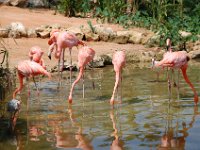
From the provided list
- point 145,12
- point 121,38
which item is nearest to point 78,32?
point 121,38

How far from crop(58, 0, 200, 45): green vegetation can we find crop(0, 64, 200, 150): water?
5.95 meters

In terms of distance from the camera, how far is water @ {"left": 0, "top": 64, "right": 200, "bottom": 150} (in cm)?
498

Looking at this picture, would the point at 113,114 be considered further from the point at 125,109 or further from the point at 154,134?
the point at 154,134

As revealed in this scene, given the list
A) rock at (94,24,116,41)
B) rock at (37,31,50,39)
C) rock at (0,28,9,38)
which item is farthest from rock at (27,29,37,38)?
rock at (94,24,116,41)

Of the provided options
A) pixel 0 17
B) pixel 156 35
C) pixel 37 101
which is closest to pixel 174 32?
pixel 156 35

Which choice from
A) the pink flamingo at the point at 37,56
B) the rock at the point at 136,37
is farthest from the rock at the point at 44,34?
the pink flamingo at the point at 37,56

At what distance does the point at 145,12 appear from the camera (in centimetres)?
1552

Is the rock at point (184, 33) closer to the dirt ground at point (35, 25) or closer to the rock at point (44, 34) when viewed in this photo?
the dirt ground at point (35, 25)

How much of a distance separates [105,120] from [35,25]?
8997mm

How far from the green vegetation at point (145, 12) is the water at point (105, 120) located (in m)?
5.95

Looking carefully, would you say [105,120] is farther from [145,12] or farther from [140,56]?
[145,12]

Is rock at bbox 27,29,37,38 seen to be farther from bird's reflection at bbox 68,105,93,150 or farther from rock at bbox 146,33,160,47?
bird's reflection at bbox 68,105,93,150

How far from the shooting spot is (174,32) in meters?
13.0

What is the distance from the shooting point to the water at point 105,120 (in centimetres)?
498
